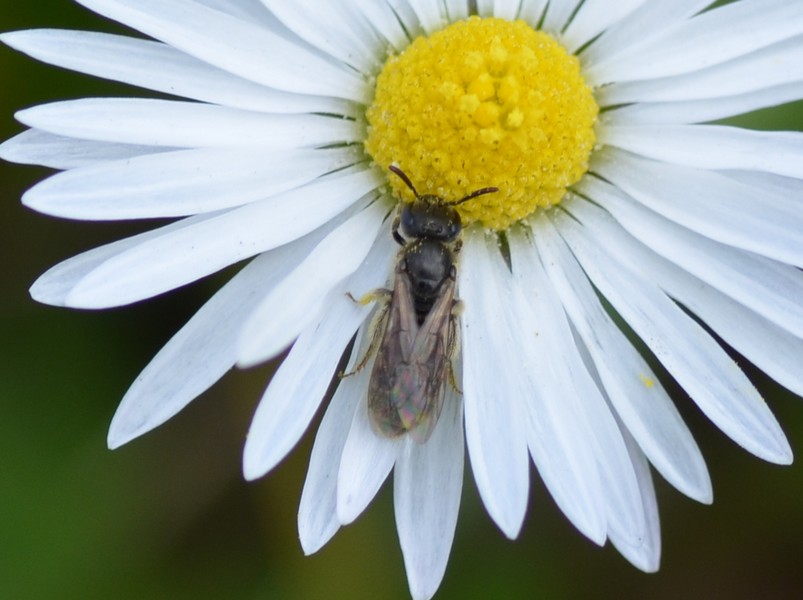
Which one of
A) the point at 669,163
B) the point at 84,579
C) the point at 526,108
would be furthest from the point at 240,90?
the point at 84,579

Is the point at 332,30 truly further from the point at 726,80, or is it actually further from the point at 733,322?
the point at 733,322

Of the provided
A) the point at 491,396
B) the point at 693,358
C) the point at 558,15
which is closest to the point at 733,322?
the point at 693,358

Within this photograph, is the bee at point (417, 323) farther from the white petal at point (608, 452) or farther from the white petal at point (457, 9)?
the white petal at point (457, 9)

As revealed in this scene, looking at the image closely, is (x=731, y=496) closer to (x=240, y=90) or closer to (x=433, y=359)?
(x=433, y=359)

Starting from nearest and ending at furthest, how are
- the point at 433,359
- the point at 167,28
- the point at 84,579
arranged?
the point at 167,28 → the point at 433,359 → the point at 84,579

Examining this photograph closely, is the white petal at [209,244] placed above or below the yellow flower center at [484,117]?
above

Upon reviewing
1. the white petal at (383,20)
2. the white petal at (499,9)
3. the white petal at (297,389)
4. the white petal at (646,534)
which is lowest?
the white petal at (646,534)

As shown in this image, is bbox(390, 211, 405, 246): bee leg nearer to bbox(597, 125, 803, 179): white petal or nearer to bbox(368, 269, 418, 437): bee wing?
bbox(368, 269, 418, 437): bee wing

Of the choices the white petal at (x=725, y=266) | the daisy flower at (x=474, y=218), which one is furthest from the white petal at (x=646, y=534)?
the white petal at (x=725, y=266)
